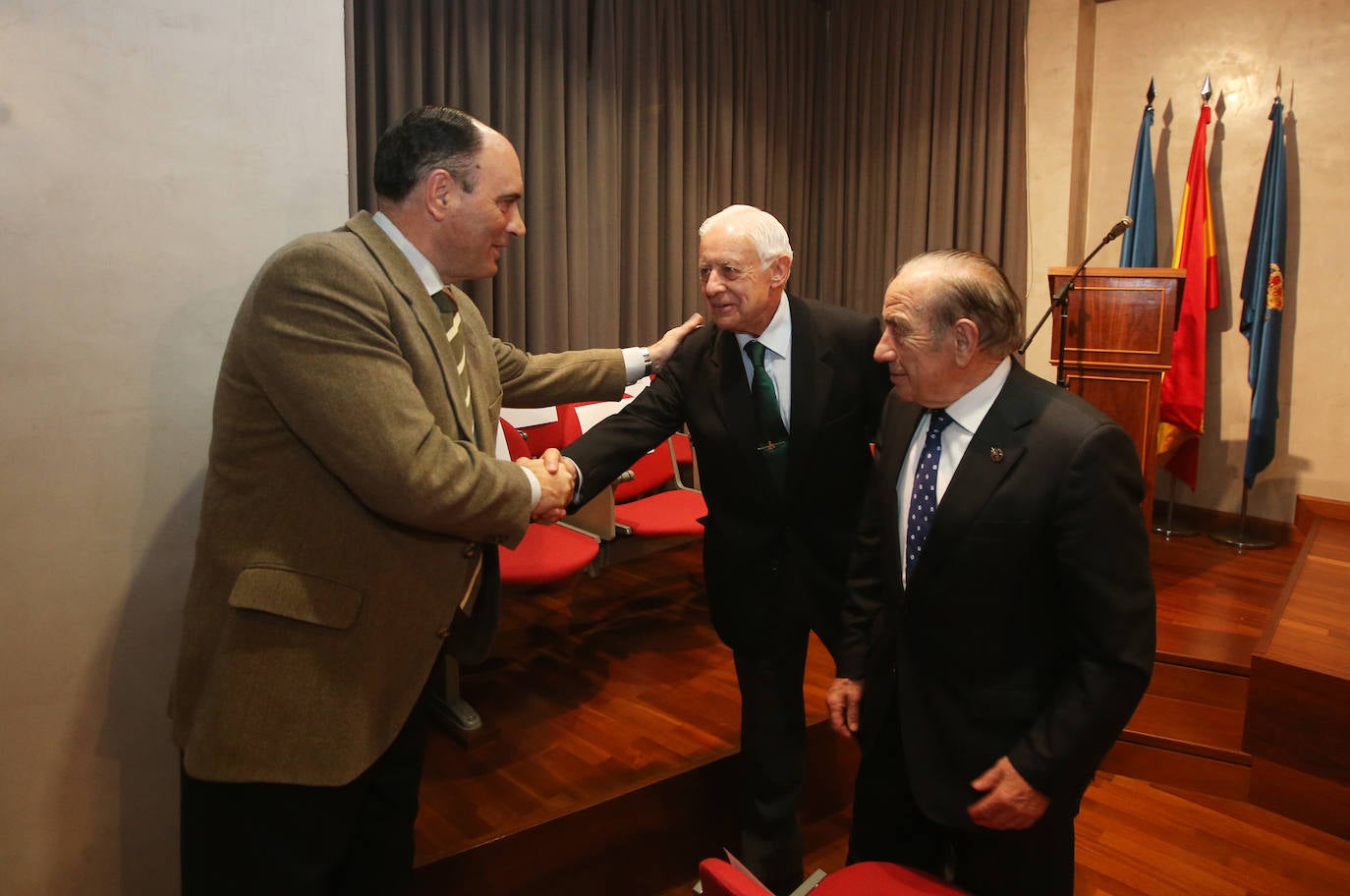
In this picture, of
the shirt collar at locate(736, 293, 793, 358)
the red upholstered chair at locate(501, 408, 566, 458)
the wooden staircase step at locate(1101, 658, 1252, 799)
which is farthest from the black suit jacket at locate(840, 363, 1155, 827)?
the red upholstered chair at locate(501, 408, 566, 458)

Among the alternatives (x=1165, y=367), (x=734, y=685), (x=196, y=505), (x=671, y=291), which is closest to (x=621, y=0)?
(x=671, y=291)

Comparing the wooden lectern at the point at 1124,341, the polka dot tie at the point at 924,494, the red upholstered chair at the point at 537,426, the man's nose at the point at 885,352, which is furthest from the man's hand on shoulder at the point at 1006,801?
the wooden lectern at the point at 1124,341

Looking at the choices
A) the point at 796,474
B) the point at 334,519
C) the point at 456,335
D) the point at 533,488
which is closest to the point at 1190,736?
the point at 796,474

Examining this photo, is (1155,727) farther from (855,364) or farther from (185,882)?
(185,882)

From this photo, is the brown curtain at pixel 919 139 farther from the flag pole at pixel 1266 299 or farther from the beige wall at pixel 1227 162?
the flag pole at pixel 1266 299

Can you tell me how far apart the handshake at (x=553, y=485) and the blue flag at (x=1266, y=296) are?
4286mm

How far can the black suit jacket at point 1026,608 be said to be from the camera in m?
1.35

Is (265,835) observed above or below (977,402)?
below

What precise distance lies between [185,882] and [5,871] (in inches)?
19.8

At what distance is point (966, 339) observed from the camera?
4.86ft

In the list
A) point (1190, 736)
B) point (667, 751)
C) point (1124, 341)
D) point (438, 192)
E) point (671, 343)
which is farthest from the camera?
point (1124, 341)

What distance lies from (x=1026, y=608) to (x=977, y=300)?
19.3 inches

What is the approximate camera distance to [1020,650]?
4.76 ft

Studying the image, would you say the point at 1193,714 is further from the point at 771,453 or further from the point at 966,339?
the point at 966,339
